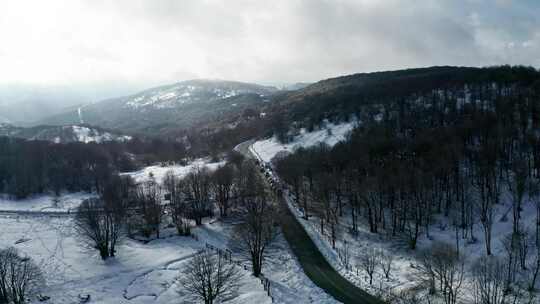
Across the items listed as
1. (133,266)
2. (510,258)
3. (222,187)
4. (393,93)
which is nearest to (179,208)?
(222,187)

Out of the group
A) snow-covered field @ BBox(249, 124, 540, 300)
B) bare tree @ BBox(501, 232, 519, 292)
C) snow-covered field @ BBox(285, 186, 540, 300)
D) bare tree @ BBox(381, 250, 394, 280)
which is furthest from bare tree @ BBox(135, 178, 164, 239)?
bare tree @ BBox(501, 232, 519, 292)

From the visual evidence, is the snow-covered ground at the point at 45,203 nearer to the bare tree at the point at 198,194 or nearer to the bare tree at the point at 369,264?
the bare tree at the point at 198,194

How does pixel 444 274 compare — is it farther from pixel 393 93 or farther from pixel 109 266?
pixel 393 93

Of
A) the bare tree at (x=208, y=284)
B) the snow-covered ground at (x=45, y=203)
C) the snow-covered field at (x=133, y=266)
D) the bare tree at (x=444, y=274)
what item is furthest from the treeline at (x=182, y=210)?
the bare tree at (x=444, y=274)

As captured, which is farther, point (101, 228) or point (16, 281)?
point (101, 228)

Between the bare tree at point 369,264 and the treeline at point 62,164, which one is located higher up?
the treeline at point 62,164

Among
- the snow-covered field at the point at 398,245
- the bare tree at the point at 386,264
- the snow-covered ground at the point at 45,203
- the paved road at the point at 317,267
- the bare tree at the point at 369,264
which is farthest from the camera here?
the snow-covered ground at the point at 45,203

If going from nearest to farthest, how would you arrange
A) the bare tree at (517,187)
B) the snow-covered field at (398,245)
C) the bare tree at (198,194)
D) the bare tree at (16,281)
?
the bare tree at (16,281), the snow-covered field at (398,245), the bare tree at (517,187), the bare tree at (198,194)

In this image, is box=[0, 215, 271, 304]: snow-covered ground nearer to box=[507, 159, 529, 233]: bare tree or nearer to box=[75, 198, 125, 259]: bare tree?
box=[75, 198, 125, 259]: bare tree
